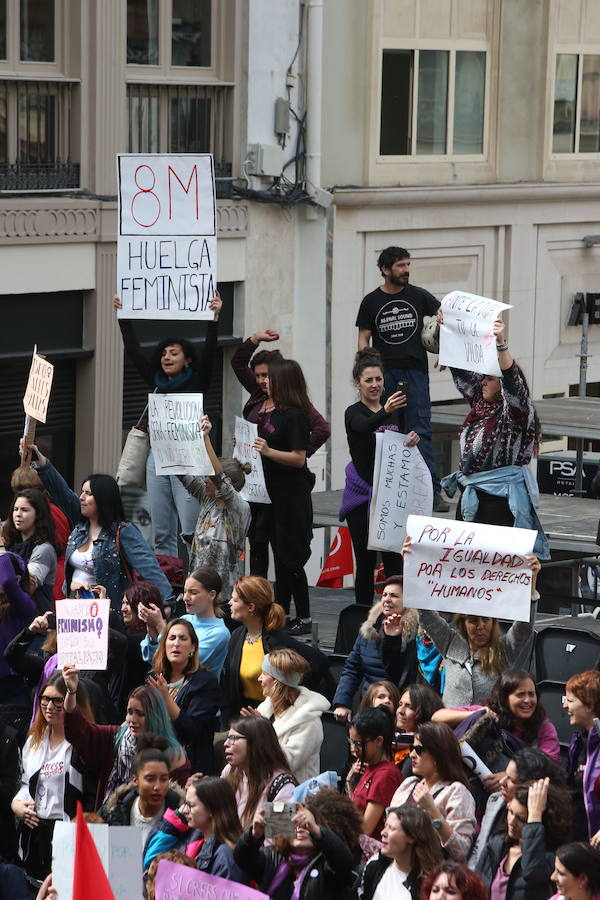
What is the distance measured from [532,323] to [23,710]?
13786 millimetres

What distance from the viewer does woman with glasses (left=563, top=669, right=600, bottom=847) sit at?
27.6ft

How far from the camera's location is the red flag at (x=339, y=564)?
14.2 m

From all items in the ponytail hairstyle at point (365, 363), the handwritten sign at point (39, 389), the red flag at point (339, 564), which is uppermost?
the ponytail hairstyle at point (365, 363)

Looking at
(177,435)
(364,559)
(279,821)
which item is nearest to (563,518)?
(364,559)

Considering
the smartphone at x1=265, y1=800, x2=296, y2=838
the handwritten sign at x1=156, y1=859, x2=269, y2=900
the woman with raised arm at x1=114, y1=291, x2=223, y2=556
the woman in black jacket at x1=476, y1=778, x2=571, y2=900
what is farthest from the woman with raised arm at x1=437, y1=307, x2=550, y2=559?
the handwritten sign at x1=156, y1=859, x2=269, y2=900

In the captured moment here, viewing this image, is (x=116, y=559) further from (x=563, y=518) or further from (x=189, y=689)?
(x=563, y=518)

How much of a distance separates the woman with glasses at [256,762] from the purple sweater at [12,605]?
2.22 metres

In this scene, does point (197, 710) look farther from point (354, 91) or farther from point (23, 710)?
point (354, 91)

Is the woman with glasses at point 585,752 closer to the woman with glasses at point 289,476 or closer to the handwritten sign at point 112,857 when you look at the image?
the handwritten sign at point 112,857

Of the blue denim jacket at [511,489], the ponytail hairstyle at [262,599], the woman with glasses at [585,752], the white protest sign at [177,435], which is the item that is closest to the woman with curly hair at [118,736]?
the ponytail hairstyle at [262,599]

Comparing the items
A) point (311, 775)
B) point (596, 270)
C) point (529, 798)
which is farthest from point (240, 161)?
point (529, 798)

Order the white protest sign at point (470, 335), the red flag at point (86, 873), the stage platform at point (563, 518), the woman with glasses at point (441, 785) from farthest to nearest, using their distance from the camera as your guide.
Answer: the stage platform at point (563, 518)
the white protest sign at point (470, 335)
the woman with glasses at point (441, 785)
the red flag at point (86, 873)

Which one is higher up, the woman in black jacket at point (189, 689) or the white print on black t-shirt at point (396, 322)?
the white print on black t-shirt at point (396, 322)

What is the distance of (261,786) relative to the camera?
A: 8.35 metres
